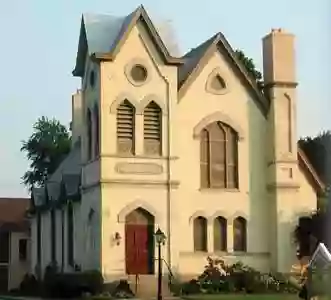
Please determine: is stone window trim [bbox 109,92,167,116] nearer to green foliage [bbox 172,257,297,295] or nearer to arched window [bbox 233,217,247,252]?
arched window [bbox 233,217,247,252]

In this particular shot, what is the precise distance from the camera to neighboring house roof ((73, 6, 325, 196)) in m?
40.5

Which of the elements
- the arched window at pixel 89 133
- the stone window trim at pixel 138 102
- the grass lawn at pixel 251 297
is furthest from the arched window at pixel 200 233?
the arched window at pixel 89 133

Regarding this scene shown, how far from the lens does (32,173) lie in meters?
74.5

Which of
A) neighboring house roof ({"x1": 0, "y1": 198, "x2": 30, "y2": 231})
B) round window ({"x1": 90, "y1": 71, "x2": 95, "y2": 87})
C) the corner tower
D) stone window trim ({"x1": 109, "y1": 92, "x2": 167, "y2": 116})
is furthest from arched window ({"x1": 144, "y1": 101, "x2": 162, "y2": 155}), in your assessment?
neighboring house roof ({"x1": 0, "y1": 198, "x2": 30, "y2": 231})

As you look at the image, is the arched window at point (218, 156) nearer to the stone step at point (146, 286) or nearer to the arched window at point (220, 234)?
the arched window at point (220, 234)

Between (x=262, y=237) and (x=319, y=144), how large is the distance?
61.3 feet

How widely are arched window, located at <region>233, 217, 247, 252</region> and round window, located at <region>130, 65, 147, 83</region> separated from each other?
7.60 m

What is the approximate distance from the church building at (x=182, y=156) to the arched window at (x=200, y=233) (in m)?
0.04

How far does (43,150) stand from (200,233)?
1357 inches

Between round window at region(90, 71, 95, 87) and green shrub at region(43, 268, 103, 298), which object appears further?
round window at region(90, 71, 95, 87)

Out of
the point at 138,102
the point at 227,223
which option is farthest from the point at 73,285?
the point at 138,102

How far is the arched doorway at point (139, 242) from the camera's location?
39469 mm

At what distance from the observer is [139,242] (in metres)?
39.7

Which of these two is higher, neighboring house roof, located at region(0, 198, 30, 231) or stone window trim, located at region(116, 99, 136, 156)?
stone window trim, located at region(116, 99, 136, 156)
